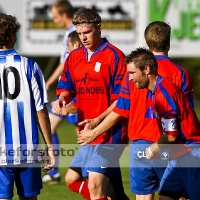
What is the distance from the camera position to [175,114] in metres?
5.05

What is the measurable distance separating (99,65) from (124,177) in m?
3.50

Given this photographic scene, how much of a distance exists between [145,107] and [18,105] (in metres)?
1.16

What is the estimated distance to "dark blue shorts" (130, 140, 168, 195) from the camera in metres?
5.91

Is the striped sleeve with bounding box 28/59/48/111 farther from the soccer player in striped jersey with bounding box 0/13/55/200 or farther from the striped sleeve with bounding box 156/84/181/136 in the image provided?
the striped sleeve with bounding box 156/84/181/136

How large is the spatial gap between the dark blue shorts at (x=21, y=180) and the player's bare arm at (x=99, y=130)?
20.2 inches

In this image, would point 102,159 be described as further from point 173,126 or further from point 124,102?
point 173,126

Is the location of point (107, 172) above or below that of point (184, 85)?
below

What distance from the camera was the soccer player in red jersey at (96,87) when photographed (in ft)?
20.6

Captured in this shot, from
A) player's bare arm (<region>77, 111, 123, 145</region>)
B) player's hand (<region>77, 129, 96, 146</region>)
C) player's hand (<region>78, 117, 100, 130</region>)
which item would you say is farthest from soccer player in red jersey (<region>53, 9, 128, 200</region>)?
player's hand (<region>77, 129, 96, 146</region>)

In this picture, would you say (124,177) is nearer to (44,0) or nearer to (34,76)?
(34,76)

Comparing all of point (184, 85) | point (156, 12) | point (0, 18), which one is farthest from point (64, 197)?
point (156, 12)

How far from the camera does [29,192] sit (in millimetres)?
5395

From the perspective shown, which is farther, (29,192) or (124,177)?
(124,177)

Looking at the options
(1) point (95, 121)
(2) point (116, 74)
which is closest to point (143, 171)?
(1) point (95, 121)
